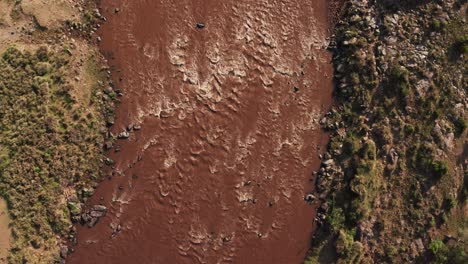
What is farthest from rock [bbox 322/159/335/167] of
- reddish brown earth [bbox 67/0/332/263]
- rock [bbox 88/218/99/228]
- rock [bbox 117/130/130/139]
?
rock [bbox 88/218/99/228]

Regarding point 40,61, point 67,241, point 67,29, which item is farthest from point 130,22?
point 67,241

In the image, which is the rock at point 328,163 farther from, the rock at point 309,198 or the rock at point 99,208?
the rock at point 99,208

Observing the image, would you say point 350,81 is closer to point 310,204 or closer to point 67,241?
point 310,204

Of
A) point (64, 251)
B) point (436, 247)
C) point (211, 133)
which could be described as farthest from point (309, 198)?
point (64, 251)

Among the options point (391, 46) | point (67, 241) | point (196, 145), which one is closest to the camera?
point (67, 241)

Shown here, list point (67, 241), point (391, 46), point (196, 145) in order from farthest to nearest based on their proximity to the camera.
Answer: point (391, 46), point (196, 145), point (67, 241)

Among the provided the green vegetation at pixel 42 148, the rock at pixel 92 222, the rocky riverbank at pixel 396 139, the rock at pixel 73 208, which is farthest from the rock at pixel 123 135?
the rocky riverbank at pixel 396 139
